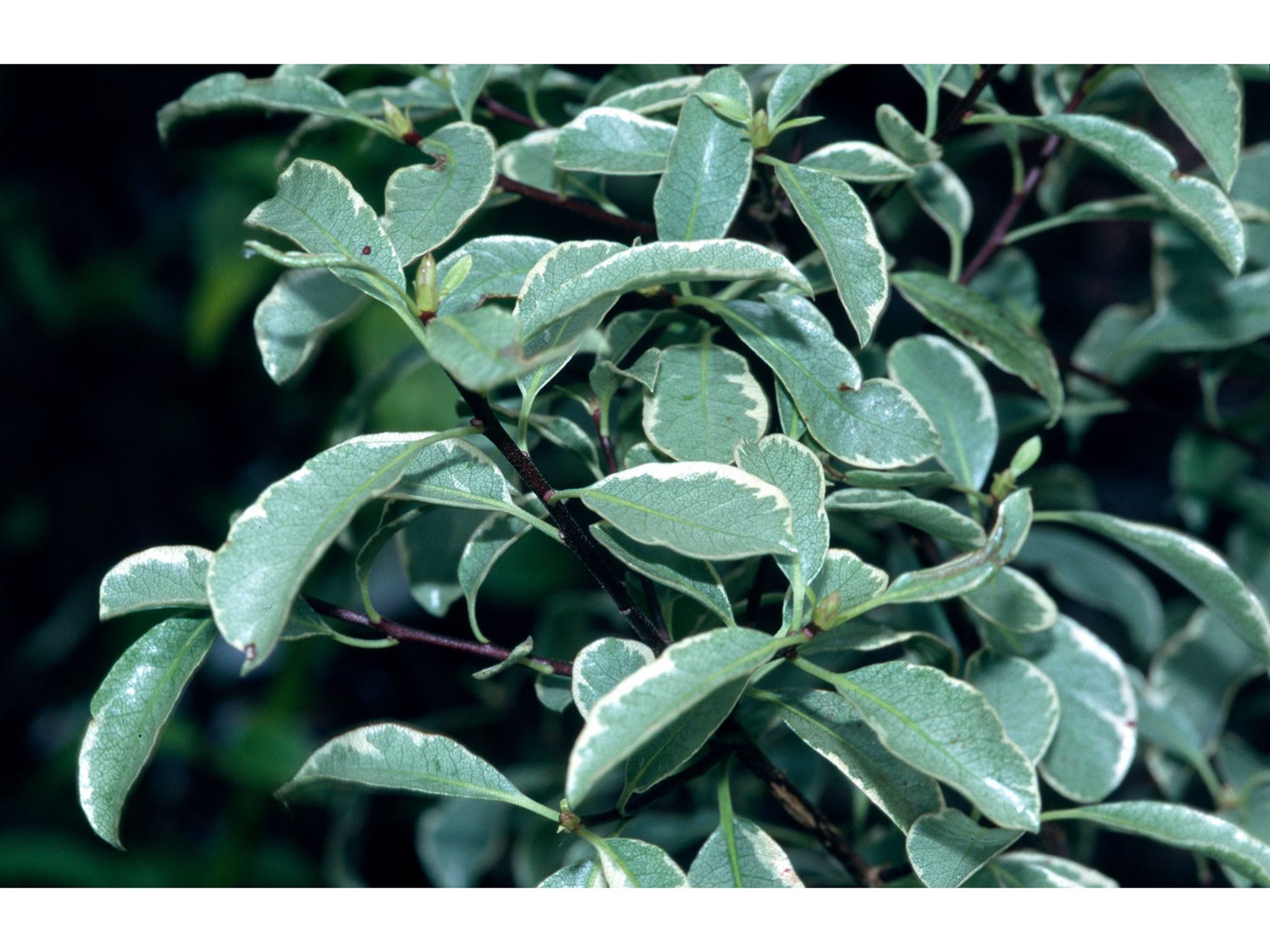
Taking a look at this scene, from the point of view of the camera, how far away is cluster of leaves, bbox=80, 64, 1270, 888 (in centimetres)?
45

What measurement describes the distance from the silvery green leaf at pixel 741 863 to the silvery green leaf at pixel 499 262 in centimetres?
31

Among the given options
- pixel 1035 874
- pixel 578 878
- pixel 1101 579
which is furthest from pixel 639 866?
pixel 1101 579

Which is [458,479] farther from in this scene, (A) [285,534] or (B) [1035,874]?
(B) [1035,874]

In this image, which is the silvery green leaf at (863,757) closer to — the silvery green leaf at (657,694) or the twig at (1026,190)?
the silvery green leaf at (657,694)

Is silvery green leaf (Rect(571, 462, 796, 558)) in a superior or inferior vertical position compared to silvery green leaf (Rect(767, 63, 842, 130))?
inferior

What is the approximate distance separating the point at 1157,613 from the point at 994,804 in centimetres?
62

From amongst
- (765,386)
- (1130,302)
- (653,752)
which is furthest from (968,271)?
(1130,302)

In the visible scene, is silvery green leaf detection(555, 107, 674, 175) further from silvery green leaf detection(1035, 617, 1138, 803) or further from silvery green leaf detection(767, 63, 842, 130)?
silvery green leaf detection(1035, 617, 1138, 803)

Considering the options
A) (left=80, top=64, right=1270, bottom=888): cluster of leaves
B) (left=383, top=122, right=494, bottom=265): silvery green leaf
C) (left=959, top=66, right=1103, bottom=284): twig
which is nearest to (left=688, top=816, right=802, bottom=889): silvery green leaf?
(left=80, top=64, right=1270, bottom=888): cluster of leaves

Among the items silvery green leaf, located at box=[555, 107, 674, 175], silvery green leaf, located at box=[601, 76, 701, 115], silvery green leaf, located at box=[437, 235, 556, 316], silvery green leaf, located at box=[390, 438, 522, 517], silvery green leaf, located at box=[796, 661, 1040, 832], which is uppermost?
silvery green leaf, located at box=[601, 76, 701, 115]

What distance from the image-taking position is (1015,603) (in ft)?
2.13

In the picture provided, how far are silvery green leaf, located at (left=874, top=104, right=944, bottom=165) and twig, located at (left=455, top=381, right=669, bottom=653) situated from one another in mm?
295

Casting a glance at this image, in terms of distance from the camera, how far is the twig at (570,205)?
670 millimetres

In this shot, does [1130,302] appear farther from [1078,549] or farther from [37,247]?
[37,247]
